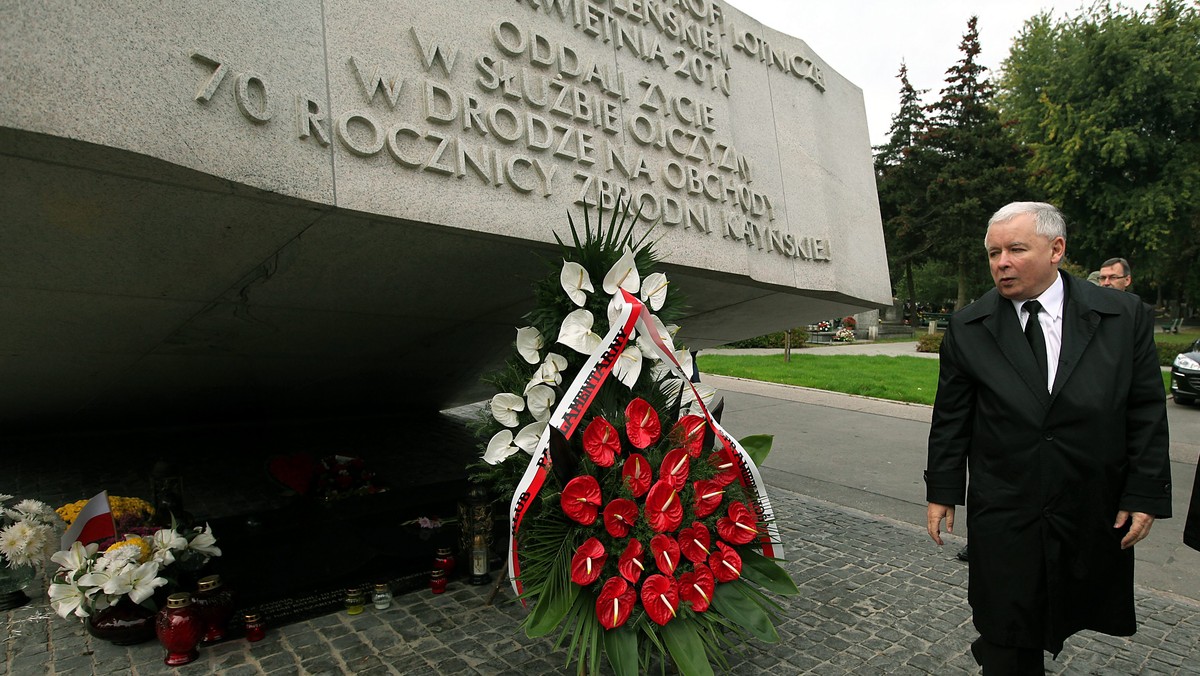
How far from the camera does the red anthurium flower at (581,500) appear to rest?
264 cm

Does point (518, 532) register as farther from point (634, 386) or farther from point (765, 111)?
point (765, 111)

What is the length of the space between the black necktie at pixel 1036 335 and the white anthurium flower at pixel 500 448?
6.98ft

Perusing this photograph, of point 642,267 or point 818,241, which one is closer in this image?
point 642,267

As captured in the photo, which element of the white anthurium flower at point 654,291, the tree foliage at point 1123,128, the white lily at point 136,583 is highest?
the tree foliage at point 1123,128

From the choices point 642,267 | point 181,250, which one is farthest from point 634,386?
point 181,250

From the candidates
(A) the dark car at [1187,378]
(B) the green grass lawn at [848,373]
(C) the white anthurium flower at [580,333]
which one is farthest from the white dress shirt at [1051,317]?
(A) the dark car at [1187,378]

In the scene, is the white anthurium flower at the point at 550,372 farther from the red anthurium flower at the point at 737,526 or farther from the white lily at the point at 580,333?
the red anthurium flower at the point at 737,526

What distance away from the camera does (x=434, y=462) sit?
6.93 m

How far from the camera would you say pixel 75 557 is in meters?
3.21

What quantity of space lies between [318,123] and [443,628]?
2.47 metres

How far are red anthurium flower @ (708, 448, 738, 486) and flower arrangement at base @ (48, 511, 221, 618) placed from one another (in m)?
2.68

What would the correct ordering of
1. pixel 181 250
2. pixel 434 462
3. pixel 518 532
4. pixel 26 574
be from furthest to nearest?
pixel 434 462 → pixel 26 574 → pixel 181 250 → pixel 518 532

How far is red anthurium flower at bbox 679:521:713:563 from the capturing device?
2693 millimetres

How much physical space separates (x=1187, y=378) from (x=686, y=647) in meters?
12.9
